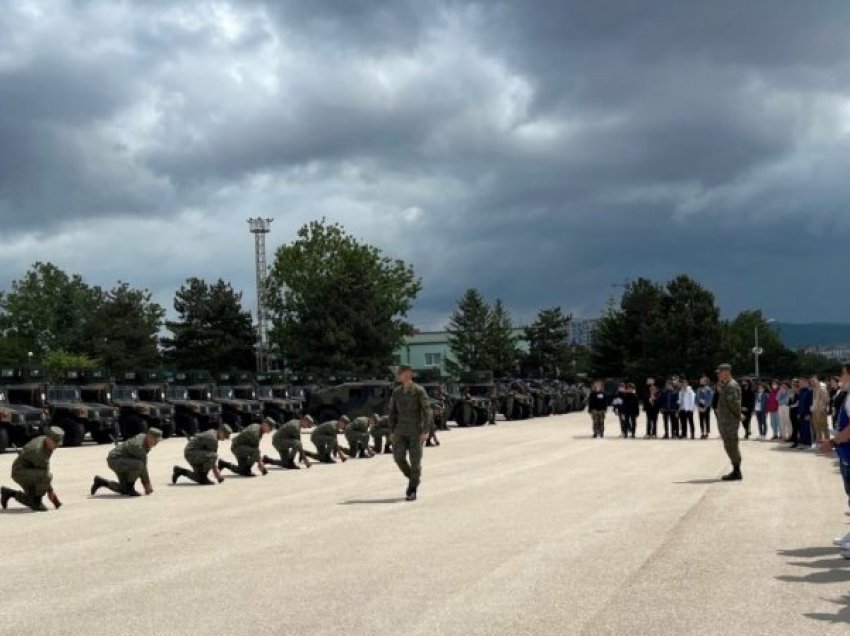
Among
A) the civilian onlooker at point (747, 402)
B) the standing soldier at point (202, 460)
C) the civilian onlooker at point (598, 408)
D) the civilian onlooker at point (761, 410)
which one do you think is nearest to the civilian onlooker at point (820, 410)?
the civilian onlooker at point (747, 402)

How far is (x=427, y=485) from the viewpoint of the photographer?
16.2m

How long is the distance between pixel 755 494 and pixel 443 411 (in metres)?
21.8

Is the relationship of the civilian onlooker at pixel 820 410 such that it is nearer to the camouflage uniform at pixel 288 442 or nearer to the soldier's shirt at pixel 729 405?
the soldier's shirt at pixel 729 405

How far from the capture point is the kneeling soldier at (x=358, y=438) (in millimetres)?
21812

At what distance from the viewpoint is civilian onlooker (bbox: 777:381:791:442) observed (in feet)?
86.1

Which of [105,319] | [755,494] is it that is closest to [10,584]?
[755,494]

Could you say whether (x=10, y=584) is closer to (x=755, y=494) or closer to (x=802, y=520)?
(x=802, y=520)

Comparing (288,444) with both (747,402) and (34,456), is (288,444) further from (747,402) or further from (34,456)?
(747,402)

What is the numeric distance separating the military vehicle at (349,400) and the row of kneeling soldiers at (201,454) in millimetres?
12797

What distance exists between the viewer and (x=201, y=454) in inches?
661

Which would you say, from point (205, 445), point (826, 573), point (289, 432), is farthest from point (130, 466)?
point (826, 573)

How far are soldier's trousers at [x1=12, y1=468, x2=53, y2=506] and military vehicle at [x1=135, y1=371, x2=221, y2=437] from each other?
20546 mm

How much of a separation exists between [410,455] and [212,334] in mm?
69817

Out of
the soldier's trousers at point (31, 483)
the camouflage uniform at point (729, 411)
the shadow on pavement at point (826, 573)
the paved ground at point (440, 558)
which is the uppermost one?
the camouflage uniform at point (729, 411)
